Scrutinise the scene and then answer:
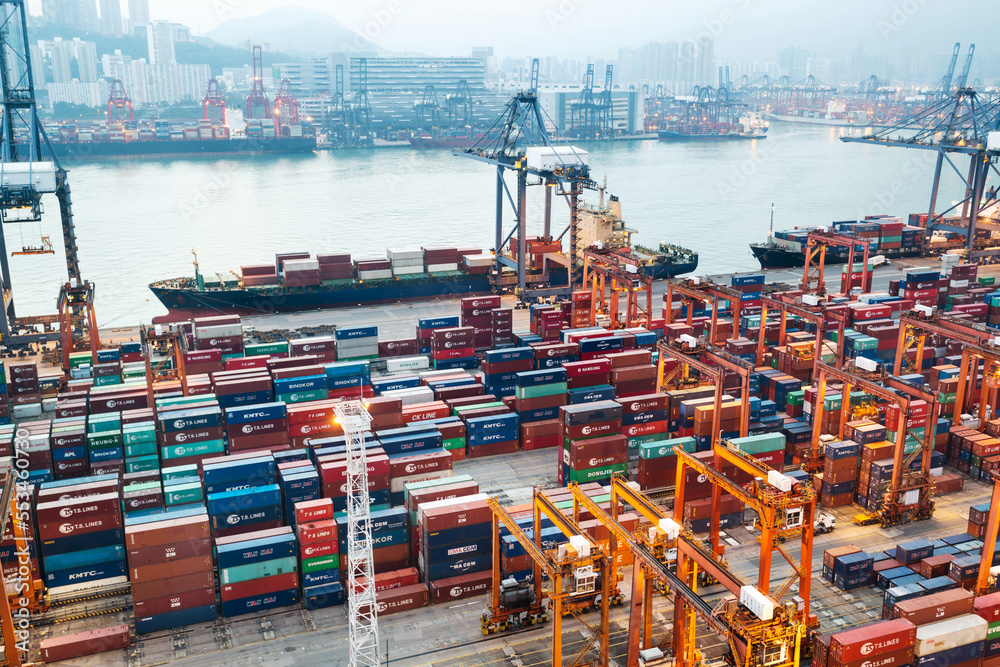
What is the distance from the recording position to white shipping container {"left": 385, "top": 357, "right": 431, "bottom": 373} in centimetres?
4628

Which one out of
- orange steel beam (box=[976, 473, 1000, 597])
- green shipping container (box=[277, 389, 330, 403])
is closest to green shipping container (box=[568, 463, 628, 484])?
orange steel beam (box=[976, 473, 1000, 597])

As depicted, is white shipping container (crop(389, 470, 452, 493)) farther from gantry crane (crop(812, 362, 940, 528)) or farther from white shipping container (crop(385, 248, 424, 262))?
white shipping container (crop(385, 248, 424, 262))

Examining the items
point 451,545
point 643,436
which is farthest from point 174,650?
point 643,436

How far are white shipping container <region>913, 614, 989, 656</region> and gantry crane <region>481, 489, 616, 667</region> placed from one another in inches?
302

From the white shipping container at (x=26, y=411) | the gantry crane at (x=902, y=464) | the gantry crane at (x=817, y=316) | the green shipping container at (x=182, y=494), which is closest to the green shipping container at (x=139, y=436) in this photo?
the green shipping container at (x=182, y=494)

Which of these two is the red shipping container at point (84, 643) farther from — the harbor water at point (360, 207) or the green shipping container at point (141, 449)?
the harbor water at point (360, 207)

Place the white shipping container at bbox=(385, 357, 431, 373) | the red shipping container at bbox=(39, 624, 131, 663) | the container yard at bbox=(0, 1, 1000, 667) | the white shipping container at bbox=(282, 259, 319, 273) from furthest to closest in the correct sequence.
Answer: the white shipping container at bbox=(282, 259, 319, 273) < the white shipping container at bbox=(385, 357, 431, 373) < the red shipping container at bbox=(39, 624, 131, 663) < the container yard at bbox=(0, 1, 1000, 667)

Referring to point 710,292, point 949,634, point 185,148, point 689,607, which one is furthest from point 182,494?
point 185,148

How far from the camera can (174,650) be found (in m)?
23.9

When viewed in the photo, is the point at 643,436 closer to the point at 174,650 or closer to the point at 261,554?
the point at 261,554

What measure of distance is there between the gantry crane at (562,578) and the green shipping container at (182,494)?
10.6 m

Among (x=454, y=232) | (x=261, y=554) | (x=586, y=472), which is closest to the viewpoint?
(x=261, y=554)

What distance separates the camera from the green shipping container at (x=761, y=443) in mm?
31344

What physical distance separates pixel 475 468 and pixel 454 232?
66041mm
